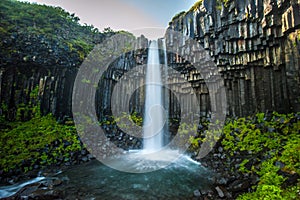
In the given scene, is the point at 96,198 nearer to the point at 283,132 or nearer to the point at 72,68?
the point at 283,132

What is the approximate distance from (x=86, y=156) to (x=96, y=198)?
187 inches

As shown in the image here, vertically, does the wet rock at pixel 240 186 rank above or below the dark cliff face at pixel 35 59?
below

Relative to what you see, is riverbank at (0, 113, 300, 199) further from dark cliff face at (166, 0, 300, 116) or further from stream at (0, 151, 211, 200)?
dark cliff face at (166, 0, 300, 116)

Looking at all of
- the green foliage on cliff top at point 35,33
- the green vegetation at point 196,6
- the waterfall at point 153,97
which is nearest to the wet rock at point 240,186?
the waterfall at point 153,97

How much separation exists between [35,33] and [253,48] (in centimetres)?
1392

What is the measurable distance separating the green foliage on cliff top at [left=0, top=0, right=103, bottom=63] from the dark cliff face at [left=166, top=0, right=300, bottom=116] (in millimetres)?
9075

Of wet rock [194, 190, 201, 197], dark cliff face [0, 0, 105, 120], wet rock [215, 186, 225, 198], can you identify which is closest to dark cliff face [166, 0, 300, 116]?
wet rock [215, 186, 225, 198]

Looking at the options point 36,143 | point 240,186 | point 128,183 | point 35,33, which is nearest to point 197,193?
point 240,186

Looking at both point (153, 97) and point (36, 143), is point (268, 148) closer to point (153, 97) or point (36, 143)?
point (153, 97)

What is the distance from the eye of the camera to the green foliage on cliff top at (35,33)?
1089cm

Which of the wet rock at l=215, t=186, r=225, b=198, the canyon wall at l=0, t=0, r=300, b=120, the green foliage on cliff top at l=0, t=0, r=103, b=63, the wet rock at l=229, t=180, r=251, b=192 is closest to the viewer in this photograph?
the wet rock at l=215, t=186, r=225, b=198

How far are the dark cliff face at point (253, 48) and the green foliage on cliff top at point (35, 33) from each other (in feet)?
29.8

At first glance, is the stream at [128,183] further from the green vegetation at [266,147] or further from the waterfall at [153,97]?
the waterfall at [153,97]

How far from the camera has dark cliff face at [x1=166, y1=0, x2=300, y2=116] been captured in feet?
27.5
